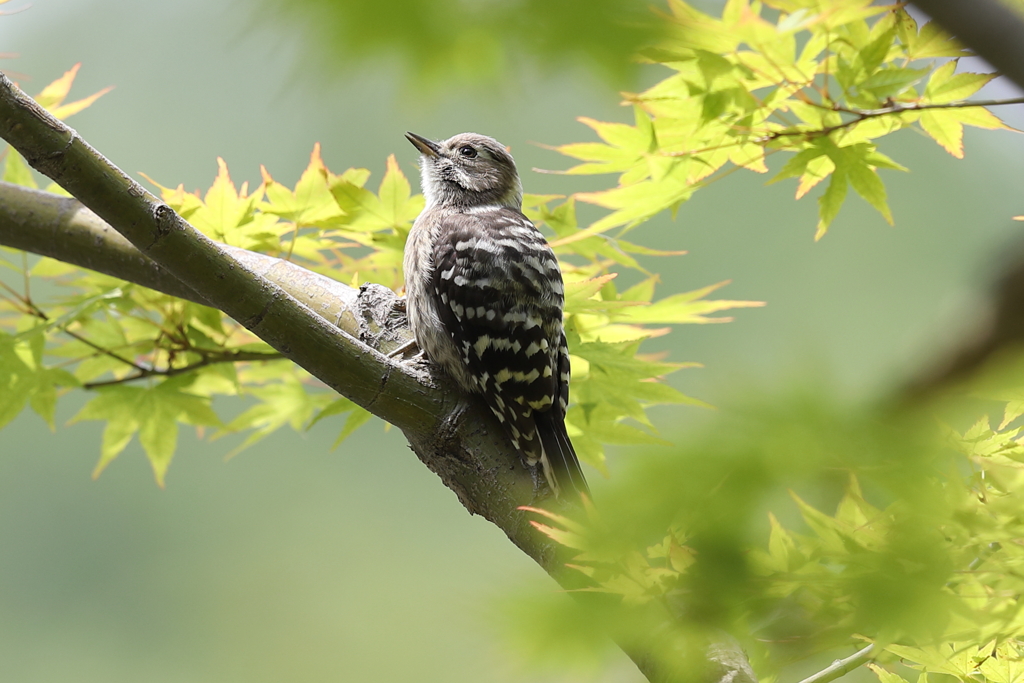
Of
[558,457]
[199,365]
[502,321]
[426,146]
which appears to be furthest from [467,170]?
[558,457]

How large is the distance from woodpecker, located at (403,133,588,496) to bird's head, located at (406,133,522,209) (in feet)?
1.06

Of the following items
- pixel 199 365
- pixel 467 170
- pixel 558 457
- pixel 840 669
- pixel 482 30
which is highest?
pixel 467 170

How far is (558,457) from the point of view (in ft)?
4.10

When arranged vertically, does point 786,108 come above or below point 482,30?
above

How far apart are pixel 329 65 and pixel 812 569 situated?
0.42m

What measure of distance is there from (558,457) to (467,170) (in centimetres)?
96

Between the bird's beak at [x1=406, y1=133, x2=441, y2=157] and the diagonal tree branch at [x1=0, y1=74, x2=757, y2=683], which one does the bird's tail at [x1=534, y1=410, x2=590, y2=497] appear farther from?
the bird's beak at [x1=406, y1=133, x2=441, y2=157]

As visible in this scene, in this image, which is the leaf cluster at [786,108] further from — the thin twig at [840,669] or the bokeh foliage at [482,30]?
the thin twig at [840,669]

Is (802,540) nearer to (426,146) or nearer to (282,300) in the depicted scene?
(282,300)

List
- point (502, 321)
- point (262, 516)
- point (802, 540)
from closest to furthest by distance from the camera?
point (802, 540) → point (502, 321) → point (262, 516)

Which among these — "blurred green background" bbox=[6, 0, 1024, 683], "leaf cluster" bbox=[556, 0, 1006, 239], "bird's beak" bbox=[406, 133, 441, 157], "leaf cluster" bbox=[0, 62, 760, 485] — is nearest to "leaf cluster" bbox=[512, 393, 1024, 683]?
"leaf cluster" bbox=[556, 0, 1006, 239]

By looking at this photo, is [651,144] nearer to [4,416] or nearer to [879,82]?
[879,82]

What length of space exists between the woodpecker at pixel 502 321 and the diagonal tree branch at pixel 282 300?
0.06 meters

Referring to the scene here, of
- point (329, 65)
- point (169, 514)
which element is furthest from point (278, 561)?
point (329, 65)
